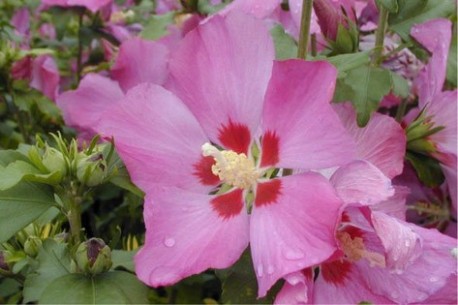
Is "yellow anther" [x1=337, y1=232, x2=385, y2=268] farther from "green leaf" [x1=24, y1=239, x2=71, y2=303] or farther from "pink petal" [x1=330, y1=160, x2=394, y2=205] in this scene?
"green leaf" [x1=24, y1=239, x2=71, y2=303]

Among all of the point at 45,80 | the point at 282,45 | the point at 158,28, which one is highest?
the point at 282,45

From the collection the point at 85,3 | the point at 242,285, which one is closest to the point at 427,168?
the point at 242,285

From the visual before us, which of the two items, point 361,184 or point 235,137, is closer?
point 361,184

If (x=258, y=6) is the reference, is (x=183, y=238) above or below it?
below

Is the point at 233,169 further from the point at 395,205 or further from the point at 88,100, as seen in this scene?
the point at 88,100

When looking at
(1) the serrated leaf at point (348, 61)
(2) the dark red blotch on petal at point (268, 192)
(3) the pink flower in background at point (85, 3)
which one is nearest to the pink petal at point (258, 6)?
(1) the serrated leaf at point (348, 61)

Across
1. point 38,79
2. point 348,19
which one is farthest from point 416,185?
point 38,79
